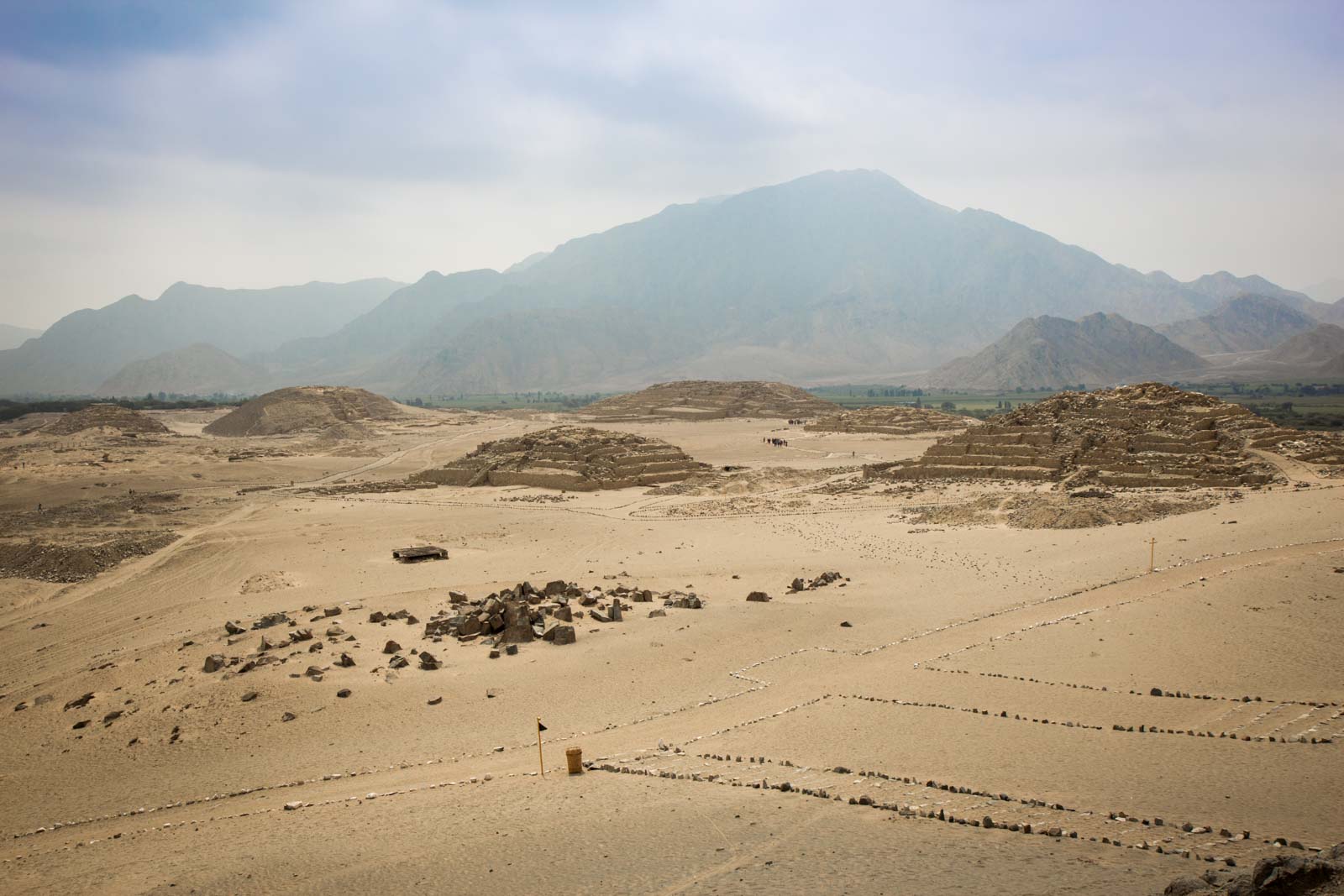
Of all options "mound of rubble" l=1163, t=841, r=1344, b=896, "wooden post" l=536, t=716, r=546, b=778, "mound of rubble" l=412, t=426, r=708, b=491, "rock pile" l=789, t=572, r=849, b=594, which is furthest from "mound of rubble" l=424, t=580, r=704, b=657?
"mound of rubble" l=412, t=426, r=708, b=491

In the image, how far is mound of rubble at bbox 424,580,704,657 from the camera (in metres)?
15.3

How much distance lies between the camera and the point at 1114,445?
105 feet

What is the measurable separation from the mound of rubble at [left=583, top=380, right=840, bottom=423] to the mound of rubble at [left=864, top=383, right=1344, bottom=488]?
53.3m

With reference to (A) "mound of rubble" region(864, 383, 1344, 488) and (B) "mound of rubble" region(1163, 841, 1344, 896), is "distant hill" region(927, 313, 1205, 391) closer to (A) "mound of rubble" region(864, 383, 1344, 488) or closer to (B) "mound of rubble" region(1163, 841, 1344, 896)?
(A) "mound of rubble" region(864, 383, 1344, 488)

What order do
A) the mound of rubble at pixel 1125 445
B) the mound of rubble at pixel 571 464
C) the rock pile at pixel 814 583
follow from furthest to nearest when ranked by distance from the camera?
the mound of rubble at pixel 571 464 → the mound of rubble at pixel 1125 445 → the rock pile at pixel 814 583

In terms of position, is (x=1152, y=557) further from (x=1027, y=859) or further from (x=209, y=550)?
(x=209, y=550)

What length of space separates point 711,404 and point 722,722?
277 feet

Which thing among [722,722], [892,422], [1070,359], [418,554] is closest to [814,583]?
[722,722]

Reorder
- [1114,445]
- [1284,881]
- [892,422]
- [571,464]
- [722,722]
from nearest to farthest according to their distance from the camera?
[1284,881] → [722,722] → [1114,445] → [571,464] → [892,422]

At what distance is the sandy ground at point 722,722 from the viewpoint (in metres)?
7.59

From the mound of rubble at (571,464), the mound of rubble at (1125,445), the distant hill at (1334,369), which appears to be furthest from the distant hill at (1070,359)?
the mound of rubble at (571,464)

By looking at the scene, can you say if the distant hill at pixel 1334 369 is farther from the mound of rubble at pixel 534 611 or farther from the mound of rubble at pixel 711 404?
the mound of rubble at pixel 534 611

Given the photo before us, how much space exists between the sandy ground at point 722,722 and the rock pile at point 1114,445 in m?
5.78

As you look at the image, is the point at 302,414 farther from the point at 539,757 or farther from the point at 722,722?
the point at 539,757
